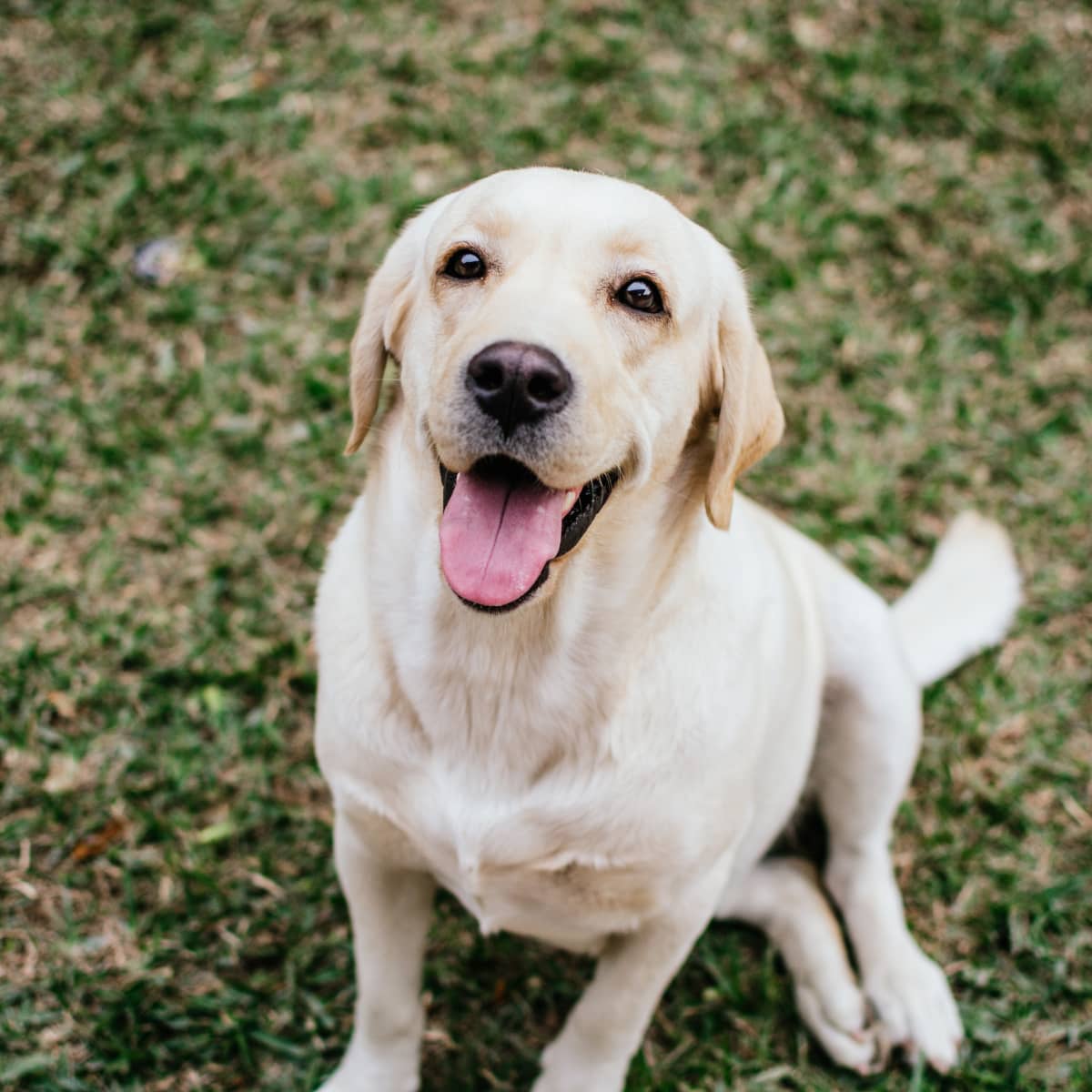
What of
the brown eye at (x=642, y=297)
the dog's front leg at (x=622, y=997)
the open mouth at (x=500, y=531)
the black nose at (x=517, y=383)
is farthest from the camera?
the dog's front leg at (x=622, y=997)

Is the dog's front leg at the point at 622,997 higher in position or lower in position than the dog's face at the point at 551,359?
lower

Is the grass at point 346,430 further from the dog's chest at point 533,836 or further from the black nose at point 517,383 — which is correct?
the black nose at point 517,383

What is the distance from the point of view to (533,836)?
2.43 metres

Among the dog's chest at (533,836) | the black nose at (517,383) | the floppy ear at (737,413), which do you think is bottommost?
the dog's chest at (533,836)

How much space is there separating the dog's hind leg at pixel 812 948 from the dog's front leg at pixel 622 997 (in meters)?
0.57

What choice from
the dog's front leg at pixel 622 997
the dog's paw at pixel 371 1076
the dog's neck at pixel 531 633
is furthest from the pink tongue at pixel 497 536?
the dog's paw at pixel 371 1076

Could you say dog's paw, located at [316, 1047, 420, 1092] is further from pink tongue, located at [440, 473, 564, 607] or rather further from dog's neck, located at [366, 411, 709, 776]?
pink tongue, located at [440, 473, 564, 607]

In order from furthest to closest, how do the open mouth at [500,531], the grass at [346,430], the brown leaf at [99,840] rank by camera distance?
the brown leaf at [99,840], the grass at [346,430], the open mouth at [500,531]

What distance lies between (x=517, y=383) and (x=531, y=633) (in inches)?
25.1

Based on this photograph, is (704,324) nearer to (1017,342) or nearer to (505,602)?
(505,602)

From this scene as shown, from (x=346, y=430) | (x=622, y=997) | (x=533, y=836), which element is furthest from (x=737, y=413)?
(x=346, y=430)

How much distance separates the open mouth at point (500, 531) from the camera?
217 centimetres

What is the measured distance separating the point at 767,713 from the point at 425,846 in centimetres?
83

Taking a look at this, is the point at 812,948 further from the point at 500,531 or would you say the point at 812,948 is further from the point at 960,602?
the point at 500,531
